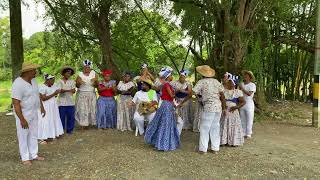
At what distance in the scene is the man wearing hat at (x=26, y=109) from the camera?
284 inches

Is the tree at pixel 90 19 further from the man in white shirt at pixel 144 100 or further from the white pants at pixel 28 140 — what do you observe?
the white pants at pixel 28 140

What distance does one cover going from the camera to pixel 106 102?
1048 centimetres

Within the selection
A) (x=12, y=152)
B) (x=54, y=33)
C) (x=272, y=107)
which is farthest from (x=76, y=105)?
(x=272, y=107)

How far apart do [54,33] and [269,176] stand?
8.77 meters

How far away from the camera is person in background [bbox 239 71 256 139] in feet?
31.8

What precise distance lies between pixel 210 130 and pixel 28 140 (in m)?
3.26

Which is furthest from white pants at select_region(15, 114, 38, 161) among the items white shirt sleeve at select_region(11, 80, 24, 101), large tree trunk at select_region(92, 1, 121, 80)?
large tree trunk at select_region(92, 1, 121, 80)

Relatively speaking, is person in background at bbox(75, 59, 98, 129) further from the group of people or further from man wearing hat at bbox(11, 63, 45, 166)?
man wearing hat at bbox(11, 63, 45, 166)

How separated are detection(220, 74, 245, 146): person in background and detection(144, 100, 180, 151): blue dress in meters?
1.03

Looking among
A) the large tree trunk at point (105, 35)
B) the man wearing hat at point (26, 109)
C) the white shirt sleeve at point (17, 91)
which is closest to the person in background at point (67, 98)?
the man wearing hat at point (26, 109)

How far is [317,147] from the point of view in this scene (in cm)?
930

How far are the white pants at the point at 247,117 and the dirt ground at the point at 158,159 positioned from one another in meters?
0.25

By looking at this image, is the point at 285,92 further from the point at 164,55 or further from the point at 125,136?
the point at 125,136

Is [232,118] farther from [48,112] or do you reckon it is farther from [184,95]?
[48,112]
